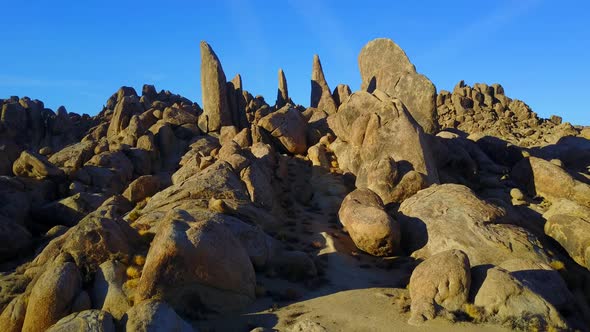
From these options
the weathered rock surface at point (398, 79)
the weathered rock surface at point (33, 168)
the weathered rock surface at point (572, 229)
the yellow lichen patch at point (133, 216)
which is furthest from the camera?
the weathered rock surface at point (398, 79)

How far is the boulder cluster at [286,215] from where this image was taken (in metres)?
18.4

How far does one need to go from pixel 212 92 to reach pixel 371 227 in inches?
1639

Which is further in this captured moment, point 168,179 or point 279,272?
point 168,179

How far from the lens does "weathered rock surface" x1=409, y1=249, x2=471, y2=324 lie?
1819 centimetres

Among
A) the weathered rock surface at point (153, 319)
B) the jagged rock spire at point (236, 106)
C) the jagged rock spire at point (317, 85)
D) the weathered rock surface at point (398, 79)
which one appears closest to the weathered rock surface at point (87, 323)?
the weathered rock surface at point (153, 319)

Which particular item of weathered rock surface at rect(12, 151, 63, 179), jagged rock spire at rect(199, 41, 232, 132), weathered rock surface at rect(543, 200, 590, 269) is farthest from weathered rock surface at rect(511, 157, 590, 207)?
weathered rock surface at rect(12, 151, 63, 179)

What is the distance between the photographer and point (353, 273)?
25.9m

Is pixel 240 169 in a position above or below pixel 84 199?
above

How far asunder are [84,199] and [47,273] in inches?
1010

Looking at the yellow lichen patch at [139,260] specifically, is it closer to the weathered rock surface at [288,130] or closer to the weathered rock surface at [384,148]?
the weathered rock surface at [384,148]

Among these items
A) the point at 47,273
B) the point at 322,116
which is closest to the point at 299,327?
the point at 47,273

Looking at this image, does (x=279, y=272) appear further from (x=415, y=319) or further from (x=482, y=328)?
(x=482, y=328)

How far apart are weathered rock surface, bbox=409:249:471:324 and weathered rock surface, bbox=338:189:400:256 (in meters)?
7.67

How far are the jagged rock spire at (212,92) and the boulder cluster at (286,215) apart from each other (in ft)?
0.77
